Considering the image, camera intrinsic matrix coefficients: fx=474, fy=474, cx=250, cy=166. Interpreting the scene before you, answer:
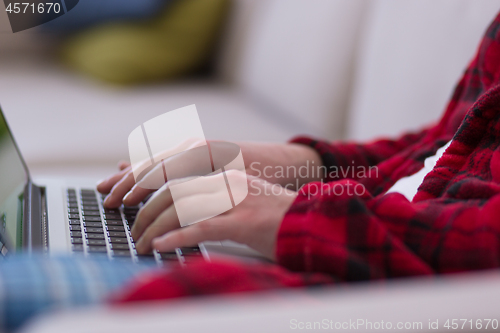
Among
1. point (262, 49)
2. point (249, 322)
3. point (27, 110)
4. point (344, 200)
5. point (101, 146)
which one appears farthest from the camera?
point (262, 49)

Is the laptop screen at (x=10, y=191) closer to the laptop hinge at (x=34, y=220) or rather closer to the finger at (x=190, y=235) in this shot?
the laptop hinge at (x=34, y=220)

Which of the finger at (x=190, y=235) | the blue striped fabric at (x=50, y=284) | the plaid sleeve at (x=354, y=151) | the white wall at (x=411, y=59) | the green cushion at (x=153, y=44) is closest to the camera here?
the blue striped fabric at (x=50, y=284)

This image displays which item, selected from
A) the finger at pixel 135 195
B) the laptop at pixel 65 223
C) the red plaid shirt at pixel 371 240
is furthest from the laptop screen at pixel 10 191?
the red plaid shirt at pixel 371 240

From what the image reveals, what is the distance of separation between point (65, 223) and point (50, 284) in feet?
0.83

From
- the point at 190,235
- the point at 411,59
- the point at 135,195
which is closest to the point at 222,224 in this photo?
the point at 190,235

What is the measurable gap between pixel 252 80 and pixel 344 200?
2.86 ft

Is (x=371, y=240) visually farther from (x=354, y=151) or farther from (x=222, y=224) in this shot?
(x=354, y=151)

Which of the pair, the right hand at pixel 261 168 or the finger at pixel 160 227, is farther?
the right hand at pixel 261 168

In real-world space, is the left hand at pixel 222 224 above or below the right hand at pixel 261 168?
above

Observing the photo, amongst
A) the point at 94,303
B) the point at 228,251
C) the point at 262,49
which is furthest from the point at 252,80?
the point at 94,303

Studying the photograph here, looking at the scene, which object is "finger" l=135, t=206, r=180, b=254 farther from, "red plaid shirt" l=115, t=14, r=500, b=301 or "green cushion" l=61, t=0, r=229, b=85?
"green cushion" l=61, t=0, r=229, b=85

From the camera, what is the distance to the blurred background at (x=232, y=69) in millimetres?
842

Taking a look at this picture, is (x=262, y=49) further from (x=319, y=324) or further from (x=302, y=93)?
(x=319, y=324)

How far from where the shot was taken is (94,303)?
0.25m
